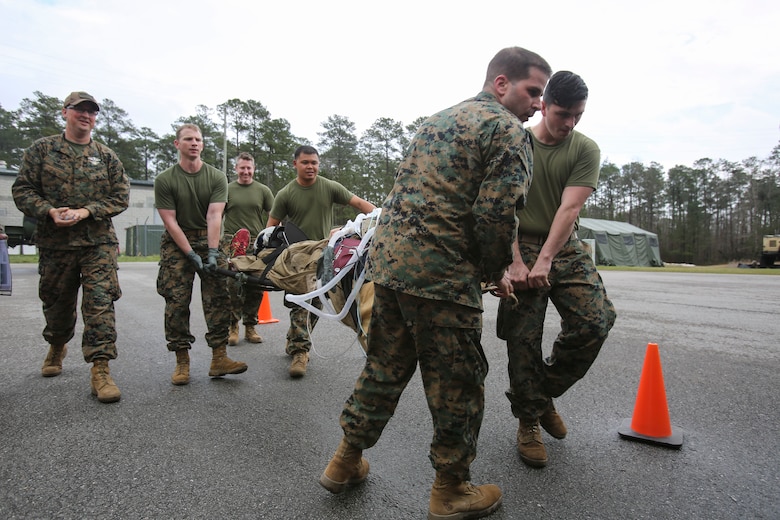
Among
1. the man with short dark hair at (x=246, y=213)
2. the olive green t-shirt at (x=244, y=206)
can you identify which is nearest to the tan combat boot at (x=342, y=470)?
the man with short dark hair at (x=246, y=213)

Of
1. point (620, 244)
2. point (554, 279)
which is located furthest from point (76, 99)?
point (620, 244)

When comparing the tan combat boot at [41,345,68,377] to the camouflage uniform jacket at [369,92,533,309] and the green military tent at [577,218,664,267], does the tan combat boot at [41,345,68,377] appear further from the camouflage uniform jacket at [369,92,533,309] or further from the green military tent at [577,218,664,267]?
the green military tent at [577,218,664,267]

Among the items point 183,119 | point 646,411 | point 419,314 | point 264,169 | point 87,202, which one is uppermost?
point 183,119

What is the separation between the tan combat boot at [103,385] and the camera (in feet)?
11.3

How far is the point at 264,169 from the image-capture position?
47.0 meters

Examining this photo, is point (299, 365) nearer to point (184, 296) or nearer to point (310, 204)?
point (184, 296)

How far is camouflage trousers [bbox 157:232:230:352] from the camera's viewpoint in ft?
13.4

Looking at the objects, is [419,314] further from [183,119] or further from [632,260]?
[183,119]

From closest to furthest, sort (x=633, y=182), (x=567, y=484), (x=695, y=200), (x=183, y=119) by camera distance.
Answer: (x=567, y=484) → (x=183, y=119) → (x=695, y=200) → (x=633, y=182)

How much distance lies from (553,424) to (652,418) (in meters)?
0.60

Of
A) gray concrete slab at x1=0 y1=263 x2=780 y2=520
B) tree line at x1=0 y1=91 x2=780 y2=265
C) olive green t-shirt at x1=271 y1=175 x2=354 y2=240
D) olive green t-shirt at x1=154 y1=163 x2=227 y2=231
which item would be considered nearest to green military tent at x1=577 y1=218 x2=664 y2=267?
tree line at x1=0 y1=91 x2=780 y2=265

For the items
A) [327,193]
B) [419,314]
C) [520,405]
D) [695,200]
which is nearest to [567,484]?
[520,405]

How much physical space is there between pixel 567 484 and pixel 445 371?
3.13 feet

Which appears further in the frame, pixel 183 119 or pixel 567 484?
pixel 183 119
